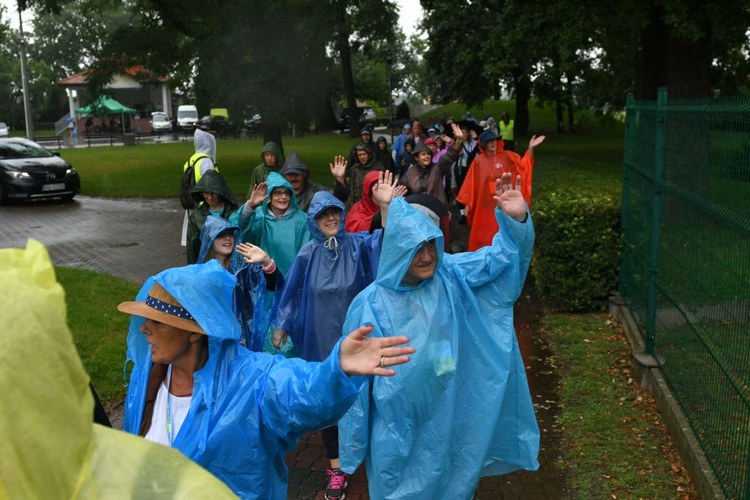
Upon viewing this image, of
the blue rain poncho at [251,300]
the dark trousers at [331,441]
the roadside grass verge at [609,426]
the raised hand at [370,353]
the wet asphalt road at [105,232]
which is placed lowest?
the roadside grass verge at [609,426]

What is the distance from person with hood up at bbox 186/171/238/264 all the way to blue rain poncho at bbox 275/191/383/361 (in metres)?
1.62

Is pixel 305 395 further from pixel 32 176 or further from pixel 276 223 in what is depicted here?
pixel 32 176

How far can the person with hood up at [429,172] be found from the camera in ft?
35.4

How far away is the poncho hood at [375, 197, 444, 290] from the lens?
4250mm

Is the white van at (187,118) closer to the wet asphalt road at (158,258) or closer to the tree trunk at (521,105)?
the tree trunk at (521,105)

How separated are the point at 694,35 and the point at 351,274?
899 centimetres

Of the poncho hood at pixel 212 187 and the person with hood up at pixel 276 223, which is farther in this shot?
the poncho hood at pixel 212 187

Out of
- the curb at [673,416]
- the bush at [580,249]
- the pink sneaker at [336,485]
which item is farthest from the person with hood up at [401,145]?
the pink sneaker at [336,485]

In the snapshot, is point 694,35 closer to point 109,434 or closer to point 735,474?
point 735,474

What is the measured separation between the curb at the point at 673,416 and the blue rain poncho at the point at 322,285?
2262mm

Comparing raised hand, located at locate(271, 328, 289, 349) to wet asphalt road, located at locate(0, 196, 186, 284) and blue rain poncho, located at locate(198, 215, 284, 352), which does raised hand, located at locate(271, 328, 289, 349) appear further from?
wet asphalt road, located at locate(0, 196, 186, 284)

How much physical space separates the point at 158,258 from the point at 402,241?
10015mm

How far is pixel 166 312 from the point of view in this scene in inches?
129

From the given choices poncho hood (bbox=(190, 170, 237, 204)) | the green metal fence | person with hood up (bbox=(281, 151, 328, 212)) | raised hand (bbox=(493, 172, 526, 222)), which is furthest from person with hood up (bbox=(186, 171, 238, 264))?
the green metal fence
